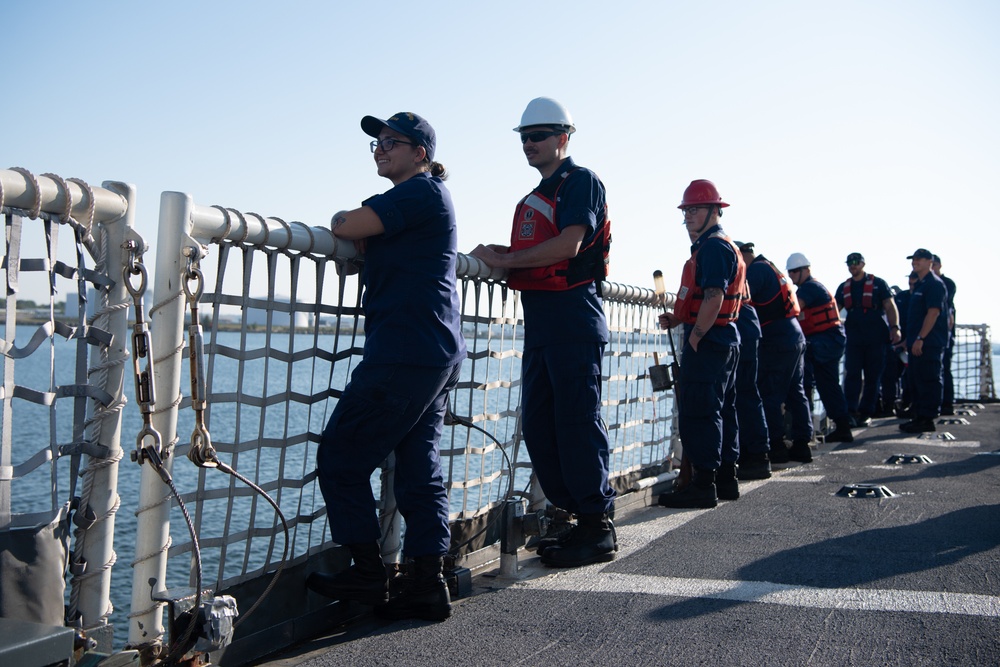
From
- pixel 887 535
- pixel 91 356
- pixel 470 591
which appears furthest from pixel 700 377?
pixel 91 356

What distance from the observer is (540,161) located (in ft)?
13.9

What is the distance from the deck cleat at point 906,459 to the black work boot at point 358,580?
5647 mm

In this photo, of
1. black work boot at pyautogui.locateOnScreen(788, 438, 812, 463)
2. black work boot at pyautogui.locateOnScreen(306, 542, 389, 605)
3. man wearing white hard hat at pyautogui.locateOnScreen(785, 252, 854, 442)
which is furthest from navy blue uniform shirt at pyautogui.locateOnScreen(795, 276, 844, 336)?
black work boot at pyautogui.locateOnScreen(306, 542, 389, 605)

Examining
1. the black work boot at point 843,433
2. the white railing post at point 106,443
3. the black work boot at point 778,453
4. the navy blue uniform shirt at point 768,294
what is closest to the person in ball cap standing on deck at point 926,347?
the black work boot at point 843,433

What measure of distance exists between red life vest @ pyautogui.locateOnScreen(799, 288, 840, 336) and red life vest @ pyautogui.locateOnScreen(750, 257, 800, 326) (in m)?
1.90

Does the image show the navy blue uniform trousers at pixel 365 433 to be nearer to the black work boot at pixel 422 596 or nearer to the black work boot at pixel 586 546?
the black work boot at pixel 422 596

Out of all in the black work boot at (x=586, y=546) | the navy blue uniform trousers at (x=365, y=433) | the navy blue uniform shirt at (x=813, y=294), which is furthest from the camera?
the navy blue uniform shirt at (x=813, y=294)

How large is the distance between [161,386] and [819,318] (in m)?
8.24

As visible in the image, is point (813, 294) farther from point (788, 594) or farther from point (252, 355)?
point (252, 355)

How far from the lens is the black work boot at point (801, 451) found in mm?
7957

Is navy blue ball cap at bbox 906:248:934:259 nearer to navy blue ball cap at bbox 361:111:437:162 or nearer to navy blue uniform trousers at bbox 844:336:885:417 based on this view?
navy blue uniform trousers at bbox 844:336:885:417

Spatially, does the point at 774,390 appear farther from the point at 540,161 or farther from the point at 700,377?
the point at 540,161

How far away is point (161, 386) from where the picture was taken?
102 inches

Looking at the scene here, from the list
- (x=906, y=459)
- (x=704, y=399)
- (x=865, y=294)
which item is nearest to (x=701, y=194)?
(x=704, y=399)
